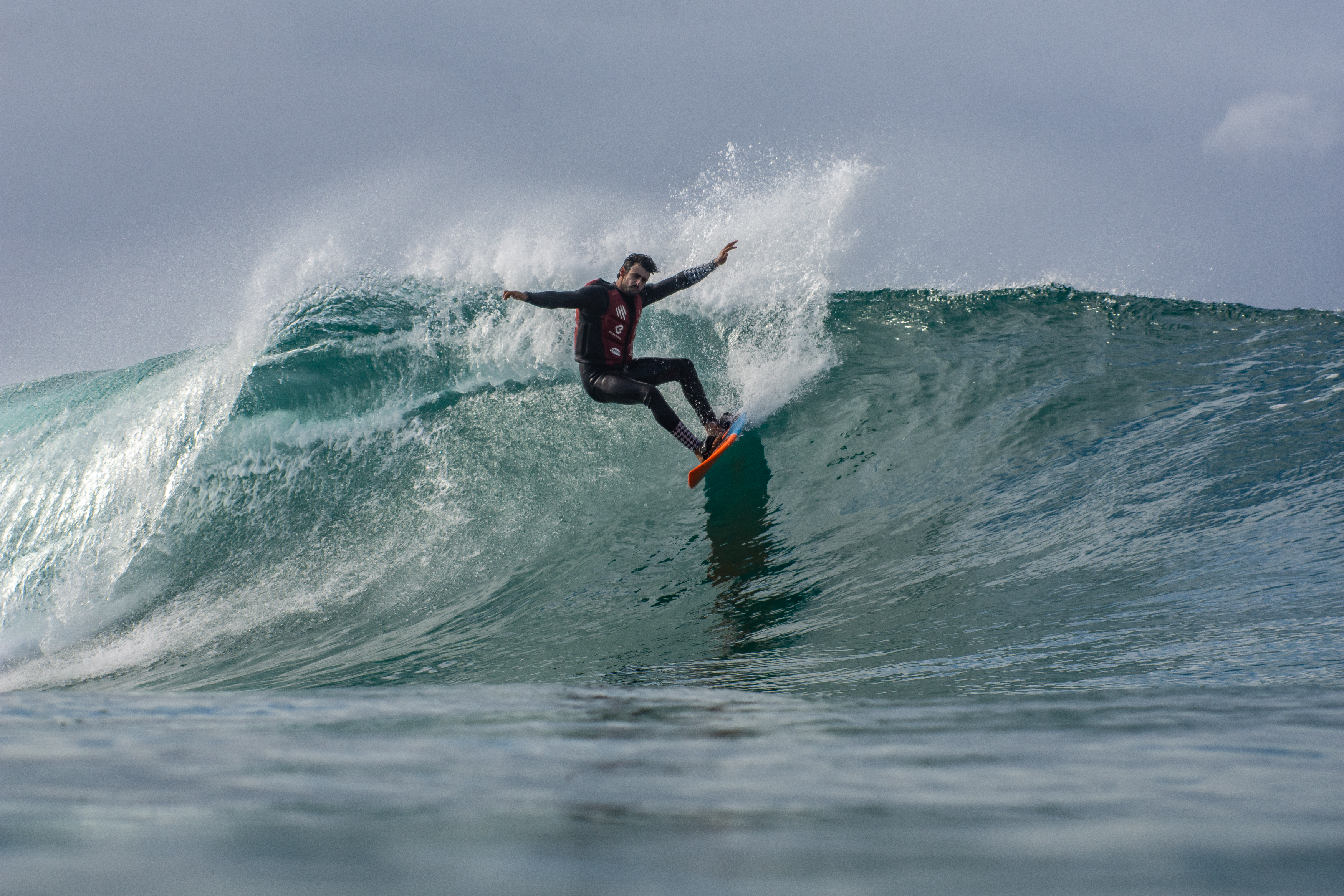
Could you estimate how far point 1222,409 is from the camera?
7.09m

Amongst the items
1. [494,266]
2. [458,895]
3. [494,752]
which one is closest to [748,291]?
[494,266]

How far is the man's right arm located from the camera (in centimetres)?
620

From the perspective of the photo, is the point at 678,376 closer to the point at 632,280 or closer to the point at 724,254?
the point at 632,280

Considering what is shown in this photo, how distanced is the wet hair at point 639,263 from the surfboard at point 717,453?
4.72 feet

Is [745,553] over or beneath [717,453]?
beneath

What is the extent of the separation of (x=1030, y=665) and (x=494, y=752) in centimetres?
226

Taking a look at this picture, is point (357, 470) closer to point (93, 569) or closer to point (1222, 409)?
point (93, 569)

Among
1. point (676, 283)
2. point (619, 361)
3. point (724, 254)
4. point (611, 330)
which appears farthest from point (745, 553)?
point (724, 254)

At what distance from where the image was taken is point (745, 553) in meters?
6.00

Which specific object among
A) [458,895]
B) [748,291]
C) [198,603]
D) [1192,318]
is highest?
[748,291]

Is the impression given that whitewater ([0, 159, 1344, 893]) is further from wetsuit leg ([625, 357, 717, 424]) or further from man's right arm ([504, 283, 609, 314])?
man's right arm ([504, 283, 609, 314])

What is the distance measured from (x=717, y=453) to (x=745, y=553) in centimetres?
100

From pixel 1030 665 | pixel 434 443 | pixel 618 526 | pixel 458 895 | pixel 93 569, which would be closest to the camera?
pixel 458 895

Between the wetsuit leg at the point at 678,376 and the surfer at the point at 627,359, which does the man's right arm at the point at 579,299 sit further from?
the wetsuit leg at the point at 678,376
